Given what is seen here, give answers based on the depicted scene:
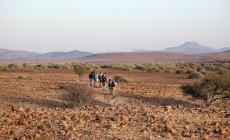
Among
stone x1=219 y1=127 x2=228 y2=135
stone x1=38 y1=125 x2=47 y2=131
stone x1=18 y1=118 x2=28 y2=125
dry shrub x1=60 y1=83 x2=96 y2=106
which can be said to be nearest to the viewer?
stone x1=38 y1=125 x2=47 y2=131

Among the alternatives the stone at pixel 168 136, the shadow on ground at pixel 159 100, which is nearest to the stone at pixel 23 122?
the stone at pixel 168 136

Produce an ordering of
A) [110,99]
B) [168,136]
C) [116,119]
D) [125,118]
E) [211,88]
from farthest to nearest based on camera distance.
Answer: [110,99] < [211,88] < [125,118] < [116,119] < [168,136]

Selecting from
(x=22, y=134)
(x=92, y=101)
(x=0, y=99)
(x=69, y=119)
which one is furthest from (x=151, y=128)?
(x=0, y=99)

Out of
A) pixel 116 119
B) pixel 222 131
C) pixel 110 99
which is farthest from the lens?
pixel 110 99

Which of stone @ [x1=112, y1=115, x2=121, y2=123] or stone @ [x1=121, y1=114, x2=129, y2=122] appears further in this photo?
stone @ [x1=121, y1=114, x2=129, y2=122]

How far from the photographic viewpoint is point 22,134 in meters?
8.34

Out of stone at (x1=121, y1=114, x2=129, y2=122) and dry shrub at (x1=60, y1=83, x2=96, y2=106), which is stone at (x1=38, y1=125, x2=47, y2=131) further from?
dry shrub at (x1=60, y1=83, x2=96, y2=106)

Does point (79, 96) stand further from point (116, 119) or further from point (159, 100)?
point (116, 119)

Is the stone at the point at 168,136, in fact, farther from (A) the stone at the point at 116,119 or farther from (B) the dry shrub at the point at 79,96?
(B) the dry shrub at the point at 79,96

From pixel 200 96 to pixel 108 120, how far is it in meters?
12.0

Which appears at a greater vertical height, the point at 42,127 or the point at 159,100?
the point at 42,127

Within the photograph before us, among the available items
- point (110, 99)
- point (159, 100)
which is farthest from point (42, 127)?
point (159, 100)

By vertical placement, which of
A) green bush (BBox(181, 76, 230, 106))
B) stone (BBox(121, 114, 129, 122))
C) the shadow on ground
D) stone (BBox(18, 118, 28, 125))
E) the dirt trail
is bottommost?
the shadow on ground

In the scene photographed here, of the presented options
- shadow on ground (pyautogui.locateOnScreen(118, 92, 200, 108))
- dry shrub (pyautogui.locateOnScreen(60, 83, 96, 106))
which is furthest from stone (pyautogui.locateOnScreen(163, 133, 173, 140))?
shadow on ground (pyautogui.locateOnScreen(118, 92, 200, 108))
